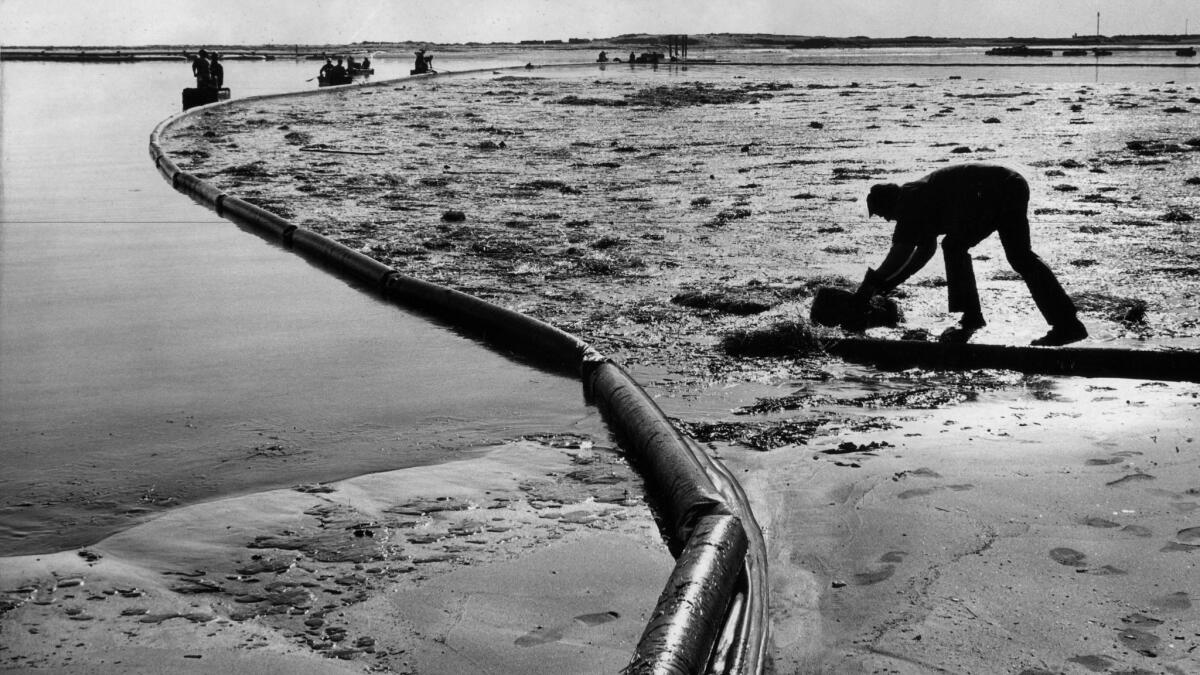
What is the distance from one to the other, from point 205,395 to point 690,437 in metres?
3.02

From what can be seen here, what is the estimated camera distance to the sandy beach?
14.5 ft

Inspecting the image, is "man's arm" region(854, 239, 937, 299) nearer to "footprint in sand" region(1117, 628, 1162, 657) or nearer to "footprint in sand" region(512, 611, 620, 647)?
"footprint in sand" region(1117, 628, 1162, 657)

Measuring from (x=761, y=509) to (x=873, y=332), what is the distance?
10.4ft

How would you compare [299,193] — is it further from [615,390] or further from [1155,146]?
[1155,146]

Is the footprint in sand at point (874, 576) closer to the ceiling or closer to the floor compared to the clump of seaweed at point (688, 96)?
closer to the floor

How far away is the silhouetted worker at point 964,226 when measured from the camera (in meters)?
8.09

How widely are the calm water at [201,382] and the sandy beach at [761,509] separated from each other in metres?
0.44

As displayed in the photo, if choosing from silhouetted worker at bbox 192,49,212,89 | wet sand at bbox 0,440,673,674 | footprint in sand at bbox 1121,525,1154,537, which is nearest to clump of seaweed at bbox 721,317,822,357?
wet sand at bbox 0,440,673,674

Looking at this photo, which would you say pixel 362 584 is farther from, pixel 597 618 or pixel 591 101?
pixel 591 101

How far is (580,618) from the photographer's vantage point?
15.2ft

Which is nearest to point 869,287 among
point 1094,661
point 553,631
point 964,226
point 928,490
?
point 964,226

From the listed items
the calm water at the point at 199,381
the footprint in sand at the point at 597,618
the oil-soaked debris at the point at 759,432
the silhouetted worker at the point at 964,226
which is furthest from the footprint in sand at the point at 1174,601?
the silhouetted worker at the point at 964,226

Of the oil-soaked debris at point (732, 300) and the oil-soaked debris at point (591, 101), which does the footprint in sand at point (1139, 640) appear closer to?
the oil-soaked debris at point (732, 300)

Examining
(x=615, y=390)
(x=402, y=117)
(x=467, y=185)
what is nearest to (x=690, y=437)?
(x=615, y=390)
